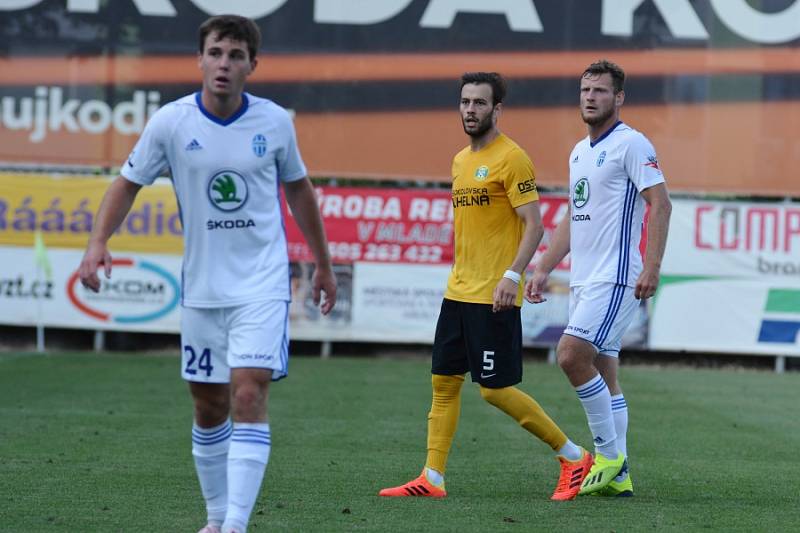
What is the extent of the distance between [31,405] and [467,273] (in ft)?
17.7

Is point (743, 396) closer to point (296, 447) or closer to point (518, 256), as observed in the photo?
point (296, 447)

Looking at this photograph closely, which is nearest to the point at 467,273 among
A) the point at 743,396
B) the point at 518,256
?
the point at 518,256

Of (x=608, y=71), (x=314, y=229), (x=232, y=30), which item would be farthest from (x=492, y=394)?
(x=232, y=30)

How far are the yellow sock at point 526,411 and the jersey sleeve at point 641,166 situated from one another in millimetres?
1265

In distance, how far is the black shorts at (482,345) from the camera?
7.18m

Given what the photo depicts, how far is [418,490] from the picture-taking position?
7137 mm

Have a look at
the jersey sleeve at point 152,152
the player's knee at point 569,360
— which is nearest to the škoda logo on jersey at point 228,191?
the jersey sleeve at point 152,152

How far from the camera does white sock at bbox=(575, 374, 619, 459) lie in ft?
23.7

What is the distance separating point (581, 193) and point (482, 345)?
962 millimetres

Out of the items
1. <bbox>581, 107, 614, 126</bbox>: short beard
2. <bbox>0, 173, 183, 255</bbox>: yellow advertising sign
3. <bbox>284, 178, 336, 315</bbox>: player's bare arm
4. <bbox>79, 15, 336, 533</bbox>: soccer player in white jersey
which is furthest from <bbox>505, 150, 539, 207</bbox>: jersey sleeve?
<bbox>0, 173, 183, 255</bbox>: yellow advertising sign

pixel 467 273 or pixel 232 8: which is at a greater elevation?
pixel 232 8

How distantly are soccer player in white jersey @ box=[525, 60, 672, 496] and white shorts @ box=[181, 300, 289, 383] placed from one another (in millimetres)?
2266

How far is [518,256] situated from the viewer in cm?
702

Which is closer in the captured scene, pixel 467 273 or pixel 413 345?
pixel 467 273
